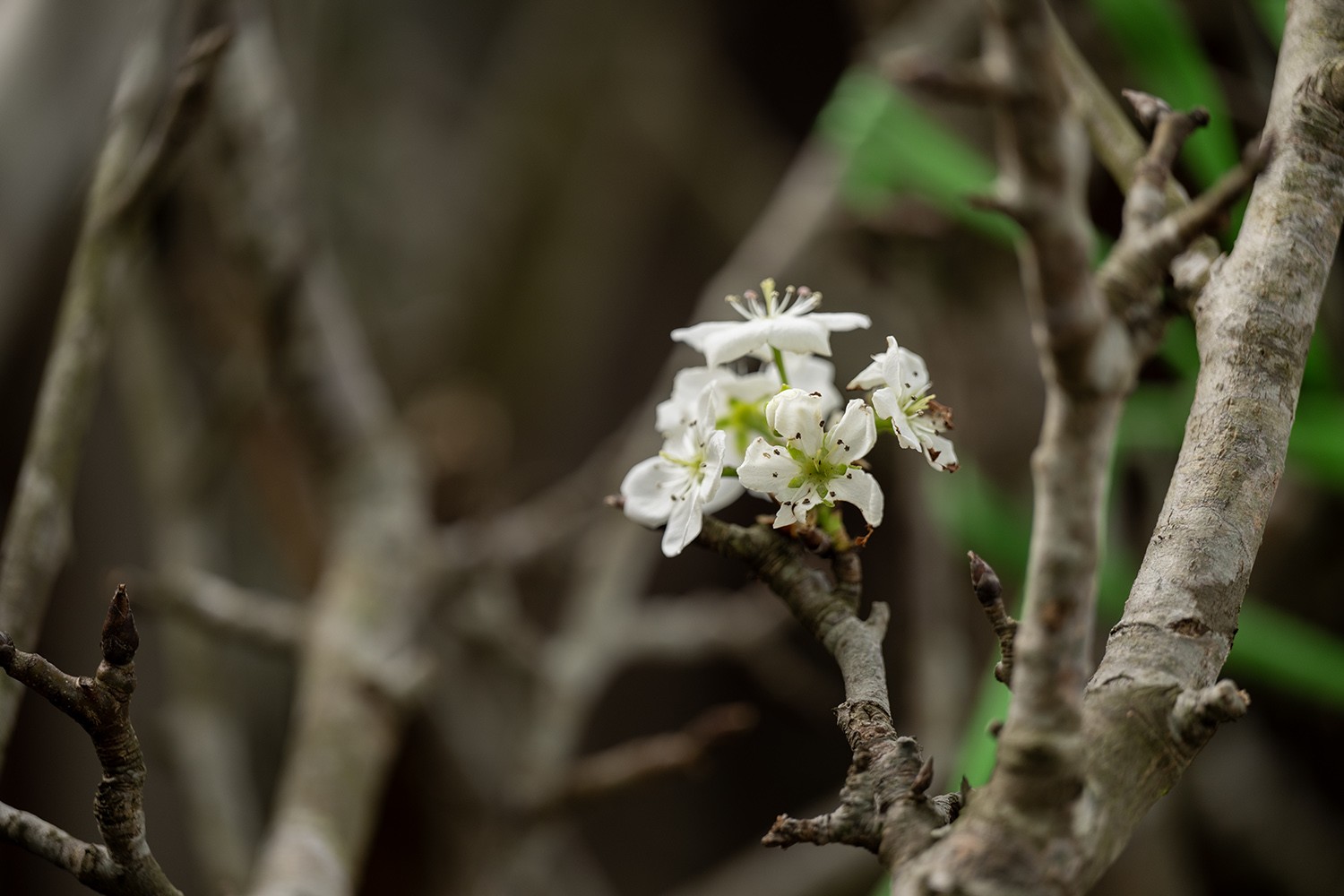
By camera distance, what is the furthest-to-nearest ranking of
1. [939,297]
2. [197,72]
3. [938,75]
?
1. [939,297]
2. [197,72]
3. [938,75]

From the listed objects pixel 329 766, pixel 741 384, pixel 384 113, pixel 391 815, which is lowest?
pixel 391 815

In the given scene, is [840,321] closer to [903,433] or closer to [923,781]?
[903,433]

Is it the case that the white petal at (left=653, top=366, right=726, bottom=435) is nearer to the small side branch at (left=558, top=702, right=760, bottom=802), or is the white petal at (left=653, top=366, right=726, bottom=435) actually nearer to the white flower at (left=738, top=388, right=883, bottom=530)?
the white flower at (left=738, top=388, right=883, bottom=530)

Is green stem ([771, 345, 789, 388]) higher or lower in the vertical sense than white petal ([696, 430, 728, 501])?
higher

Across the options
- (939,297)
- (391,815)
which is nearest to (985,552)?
(939,297)

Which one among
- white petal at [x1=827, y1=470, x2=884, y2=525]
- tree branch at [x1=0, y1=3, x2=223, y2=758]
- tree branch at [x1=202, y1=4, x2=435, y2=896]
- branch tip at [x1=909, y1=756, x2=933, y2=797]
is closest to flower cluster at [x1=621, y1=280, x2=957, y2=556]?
white petal at [x1=827, y1=470, x2=884, y2=525]

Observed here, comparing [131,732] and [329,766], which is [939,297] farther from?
[131,732]

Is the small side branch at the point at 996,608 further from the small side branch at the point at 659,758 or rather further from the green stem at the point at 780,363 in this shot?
the small side branch at the point at 659,758
